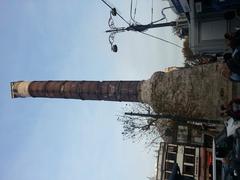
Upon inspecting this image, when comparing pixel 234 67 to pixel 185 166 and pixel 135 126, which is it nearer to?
pixel 135 126

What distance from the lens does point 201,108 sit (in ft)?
50.9

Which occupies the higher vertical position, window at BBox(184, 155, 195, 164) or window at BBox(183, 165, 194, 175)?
window at BBox(184, 155, 195, 164)

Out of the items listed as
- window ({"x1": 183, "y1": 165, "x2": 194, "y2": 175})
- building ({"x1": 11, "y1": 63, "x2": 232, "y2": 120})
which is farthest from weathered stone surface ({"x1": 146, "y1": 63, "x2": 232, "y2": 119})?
window ({"x1": 183, "y1": 165, "x2": 194, "y2": 175})

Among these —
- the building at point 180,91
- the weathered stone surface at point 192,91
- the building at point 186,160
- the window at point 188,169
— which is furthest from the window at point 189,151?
the weathered stone surface at point 192,91

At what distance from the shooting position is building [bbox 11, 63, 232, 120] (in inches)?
591

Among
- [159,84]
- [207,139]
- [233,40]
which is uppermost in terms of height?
[233,40]

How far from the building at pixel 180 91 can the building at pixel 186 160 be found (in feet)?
30.8

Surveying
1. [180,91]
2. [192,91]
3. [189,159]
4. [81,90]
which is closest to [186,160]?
[189,159]

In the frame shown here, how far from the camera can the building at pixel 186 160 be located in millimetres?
25391

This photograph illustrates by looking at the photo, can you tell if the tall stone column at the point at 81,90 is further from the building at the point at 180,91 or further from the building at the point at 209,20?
the building at the point at 209,20

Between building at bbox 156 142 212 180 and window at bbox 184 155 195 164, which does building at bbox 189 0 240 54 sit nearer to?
building at bbox 156 142 212 180

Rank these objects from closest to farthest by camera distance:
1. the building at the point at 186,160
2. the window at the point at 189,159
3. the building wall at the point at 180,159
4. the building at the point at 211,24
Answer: the building at the point at 211,24 < the building at the point at 186,160 < the building wall at the point at 180,159 < the window at the point at 189,159

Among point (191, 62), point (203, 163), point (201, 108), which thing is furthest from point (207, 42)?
point (191, 62)

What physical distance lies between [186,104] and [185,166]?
1329 cm
